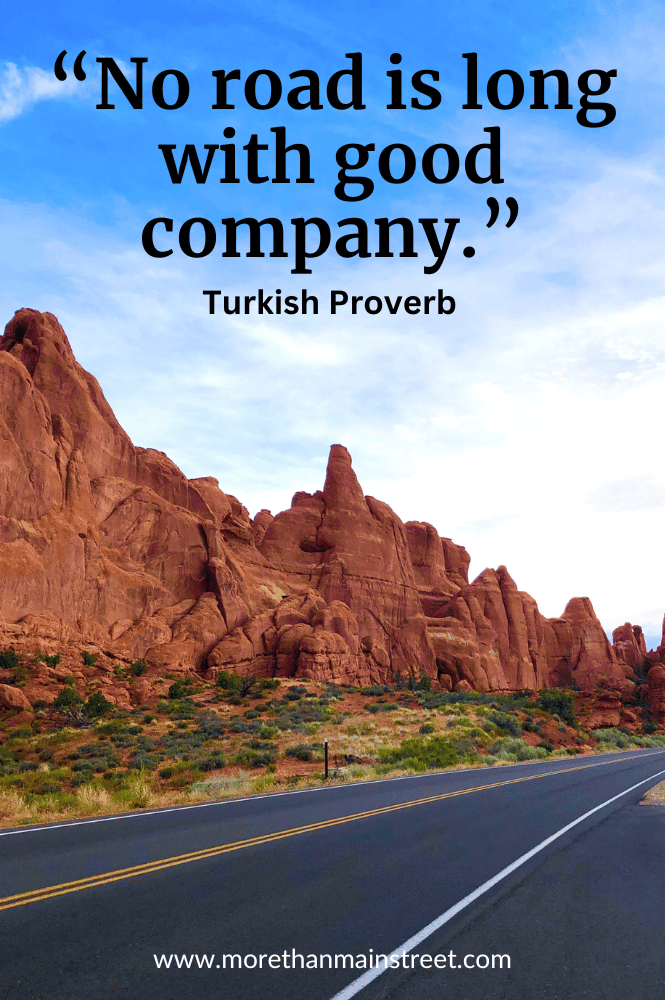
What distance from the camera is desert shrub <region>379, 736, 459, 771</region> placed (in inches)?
1056

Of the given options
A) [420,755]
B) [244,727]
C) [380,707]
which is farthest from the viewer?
[380,707]

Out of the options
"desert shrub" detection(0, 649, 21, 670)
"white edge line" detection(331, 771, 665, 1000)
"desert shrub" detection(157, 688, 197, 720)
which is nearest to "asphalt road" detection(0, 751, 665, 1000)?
"white edge line" detection(331, 771, 665, 1000)

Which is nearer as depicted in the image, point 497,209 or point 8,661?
point 497,209

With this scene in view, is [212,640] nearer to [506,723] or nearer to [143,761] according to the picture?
[506,723]

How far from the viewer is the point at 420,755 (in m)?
28.7

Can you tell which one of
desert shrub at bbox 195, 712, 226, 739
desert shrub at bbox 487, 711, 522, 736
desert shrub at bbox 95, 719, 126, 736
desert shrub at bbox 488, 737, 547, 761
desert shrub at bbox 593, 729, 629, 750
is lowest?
desert shrub at bbox 593, 729, 629, 750

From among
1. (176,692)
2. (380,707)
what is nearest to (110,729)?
(176,692)

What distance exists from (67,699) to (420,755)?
20056 millimetres

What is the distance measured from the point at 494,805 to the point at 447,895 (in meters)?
9.06

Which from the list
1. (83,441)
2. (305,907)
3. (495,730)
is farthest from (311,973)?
(83,441)

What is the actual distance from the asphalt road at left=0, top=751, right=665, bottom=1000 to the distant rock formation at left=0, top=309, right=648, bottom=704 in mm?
41672

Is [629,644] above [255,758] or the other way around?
above

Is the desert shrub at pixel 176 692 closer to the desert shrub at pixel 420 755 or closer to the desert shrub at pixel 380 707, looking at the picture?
the desert shrub at pixel 380 707

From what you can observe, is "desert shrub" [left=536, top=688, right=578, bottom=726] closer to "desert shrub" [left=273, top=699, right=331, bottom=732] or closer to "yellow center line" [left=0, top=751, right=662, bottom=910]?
"desert shrub" [left=273, top=699, right=331, bottom=732]
